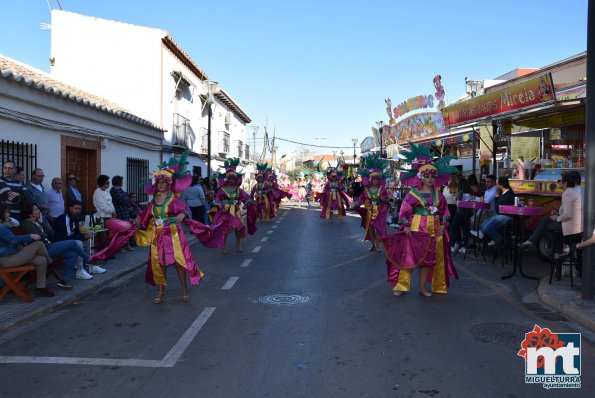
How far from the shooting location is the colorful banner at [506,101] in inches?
400

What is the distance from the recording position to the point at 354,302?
6.89m

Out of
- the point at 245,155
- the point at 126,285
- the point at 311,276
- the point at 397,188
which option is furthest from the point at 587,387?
the point at 245,155

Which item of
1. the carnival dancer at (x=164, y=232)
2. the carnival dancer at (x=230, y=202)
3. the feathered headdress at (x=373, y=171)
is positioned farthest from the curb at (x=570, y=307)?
the carnival dancer at (x=230, y=202)

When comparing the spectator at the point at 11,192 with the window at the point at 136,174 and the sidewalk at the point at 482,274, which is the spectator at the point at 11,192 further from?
the window at the point at 136,174

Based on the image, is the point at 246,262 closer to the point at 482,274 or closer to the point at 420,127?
the point at 482,274

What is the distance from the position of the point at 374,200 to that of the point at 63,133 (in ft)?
24.0

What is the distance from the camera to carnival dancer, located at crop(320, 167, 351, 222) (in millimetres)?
19891

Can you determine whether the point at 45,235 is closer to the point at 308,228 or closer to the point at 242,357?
the point at 242,357

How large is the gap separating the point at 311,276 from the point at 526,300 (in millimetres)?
3374

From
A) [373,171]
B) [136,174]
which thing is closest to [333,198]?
[136,174]

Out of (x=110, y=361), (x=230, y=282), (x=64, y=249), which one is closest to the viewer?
(x=110, y=361)

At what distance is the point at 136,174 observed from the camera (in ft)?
57.2

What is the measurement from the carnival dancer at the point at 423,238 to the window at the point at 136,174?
442 inches

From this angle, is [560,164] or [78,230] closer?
[78,230]
